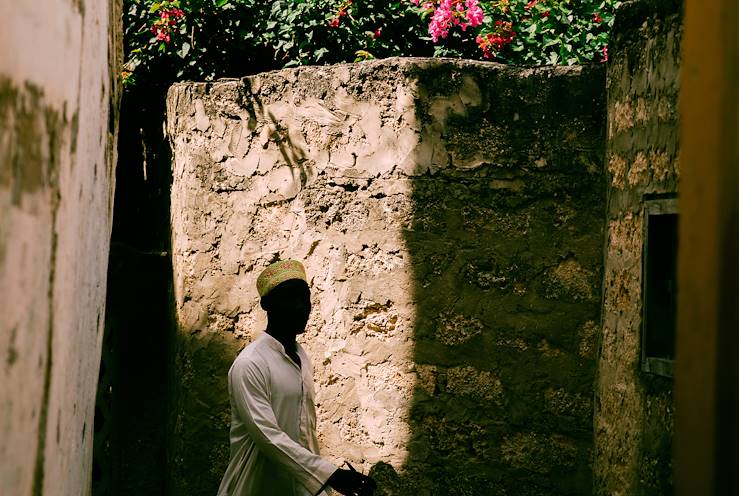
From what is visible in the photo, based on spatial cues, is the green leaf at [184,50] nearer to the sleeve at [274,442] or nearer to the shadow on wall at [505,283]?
the shadow on wall at [505,283]

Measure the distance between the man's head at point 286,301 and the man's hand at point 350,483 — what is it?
573mm

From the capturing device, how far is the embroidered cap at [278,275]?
354cm

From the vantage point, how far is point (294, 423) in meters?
3.40

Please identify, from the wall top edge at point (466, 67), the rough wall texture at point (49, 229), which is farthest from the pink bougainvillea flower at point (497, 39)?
the rough wall texture at point (49, 229)

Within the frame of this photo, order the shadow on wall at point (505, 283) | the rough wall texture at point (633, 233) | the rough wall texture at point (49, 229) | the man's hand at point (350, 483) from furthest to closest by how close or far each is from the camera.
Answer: the shadow on wall at point (505, 283) < the man's hand at point (350, 483) < the rough wall texture at point (633, 233) < the rough wall texture at point (49, 229)

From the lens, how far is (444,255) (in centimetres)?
390

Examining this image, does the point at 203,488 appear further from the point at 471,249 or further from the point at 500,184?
the point at 500,184

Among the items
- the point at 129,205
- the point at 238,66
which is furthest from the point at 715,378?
the point at 238,66

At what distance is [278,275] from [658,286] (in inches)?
55.1

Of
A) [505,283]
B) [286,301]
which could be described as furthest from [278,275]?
[505,283]

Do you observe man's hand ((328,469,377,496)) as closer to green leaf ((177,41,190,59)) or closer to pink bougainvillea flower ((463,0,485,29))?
pink bougainvillea flower ((463,0,485,29))

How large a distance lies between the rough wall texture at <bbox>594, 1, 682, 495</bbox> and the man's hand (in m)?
0.81

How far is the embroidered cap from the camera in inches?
139

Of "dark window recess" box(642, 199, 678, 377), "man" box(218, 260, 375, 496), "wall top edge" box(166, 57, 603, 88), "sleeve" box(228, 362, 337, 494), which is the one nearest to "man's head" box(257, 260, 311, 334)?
"man" box(218, 260, 375, 496)
